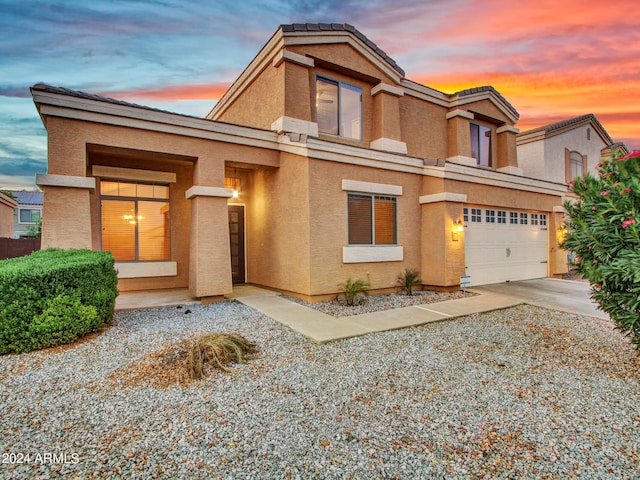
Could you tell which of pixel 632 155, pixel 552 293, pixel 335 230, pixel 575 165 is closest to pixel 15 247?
pixel 335 230

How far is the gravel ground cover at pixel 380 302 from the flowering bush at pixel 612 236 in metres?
4.01

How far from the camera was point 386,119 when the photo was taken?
10.6 m

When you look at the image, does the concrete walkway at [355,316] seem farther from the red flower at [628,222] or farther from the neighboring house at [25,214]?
the neighboring house at [25,214]

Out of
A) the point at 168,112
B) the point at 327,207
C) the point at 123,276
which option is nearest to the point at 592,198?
the point at 327,207

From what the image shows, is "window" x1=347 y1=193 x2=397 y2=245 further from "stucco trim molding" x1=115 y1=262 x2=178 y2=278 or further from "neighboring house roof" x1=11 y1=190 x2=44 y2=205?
"neighboring house roof" x1=11 y1=190 x2=44 y2=205

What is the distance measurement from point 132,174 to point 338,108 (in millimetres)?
6207

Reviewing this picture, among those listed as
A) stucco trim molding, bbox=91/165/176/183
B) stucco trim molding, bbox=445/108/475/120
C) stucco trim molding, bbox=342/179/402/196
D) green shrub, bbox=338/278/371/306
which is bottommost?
green shrub, bbox=338/278/371/306

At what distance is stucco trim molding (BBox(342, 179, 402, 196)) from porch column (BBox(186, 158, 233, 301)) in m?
2.95

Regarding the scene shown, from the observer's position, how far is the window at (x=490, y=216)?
10758 millimetres

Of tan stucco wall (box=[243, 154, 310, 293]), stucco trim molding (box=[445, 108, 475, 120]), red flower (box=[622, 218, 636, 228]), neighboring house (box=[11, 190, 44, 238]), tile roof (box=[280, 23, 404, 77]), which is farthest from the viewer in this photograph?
neighboring house (box=[11, 190, 44, 238])

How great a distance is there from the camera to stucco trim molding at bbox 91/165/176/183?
8648 millimetres

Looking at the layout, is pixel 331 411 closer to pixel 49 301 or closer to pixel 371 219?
pixel 49 301

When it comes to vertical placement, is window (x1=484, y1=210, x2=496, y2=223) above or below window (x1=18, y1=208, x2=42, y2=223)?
below

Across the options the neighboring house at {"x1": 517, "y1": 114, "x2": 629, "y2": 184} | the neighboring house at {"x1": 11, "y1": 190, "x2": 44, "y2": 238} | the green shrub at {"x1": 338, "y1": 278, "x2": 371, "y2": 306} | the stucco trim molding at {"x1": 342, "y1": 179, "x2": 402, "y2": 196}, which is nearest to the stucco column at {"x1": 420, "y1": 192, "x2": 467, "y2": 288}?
the stucco trim molding at {"x1": 342, "y1": 179, "x2": 402, "y2": 196}
